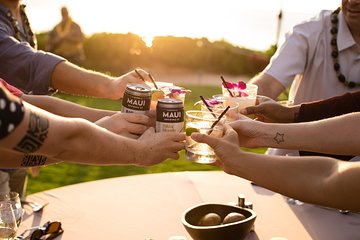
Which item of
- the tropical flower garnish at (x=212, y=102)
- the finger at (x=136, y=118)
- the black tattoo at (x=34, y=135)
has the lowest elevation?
the finger at (x=136, y=118)

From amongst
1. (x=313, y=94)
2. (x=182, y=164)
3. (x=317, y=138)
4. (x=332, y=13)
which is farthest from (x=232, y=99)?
(x=182, y=164)

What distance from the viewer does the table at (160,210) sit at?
2.54 meters

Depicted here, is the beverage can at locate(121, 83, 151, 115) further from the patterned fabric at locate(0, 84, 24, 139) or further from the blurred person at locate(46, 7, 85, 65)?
the blurred person at locate(46, 7, 85, 65)

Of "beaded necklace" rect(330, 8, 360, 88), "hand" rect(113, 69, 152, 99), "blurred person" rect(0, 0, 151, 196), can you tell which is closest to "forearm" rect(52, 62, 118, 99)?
"blurred person" rect(0, 0, 151, 196)

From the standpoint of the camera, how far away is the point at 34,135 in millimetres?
1626

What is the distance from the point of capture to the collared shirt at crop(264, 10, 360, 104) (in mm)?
3793

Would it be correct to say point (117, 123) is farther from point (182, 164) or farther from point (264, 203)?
point (182, 164)

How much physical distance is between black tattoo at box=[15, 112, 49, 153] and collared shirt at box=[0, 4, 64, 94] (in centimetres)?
180

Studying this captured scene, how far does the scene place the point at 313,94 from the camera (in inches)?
152

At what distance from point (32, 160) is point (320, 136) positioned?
1.54 meters

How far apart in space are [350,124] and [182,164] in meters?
4.44

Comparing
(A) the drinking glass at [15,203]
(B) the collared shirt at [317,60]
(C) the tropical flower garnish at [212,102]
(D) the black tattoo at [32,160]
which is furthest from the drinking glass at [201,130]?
(B) the collared shirt at [317,60]

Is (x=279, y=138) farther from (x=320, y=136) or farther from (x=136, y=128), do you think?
(x=136, y=128)

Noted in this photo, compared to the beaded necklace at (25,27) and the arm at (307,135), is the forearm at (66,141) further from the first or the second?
the beaded necklace at (25,27)
